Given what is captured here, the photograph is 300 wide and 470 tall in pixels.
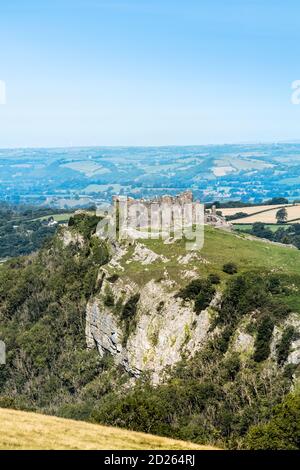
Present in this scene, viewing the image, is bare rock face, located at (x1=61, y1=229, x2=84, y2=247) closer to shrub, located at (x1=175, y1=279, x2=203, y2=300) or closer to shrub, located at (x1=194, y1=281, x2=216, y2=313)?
shrub, located at (x1=175, y1=279, x2=203, y2=300)

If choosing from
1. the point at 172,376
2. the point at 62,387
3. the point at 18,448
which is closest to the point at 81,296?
the point at 62,387

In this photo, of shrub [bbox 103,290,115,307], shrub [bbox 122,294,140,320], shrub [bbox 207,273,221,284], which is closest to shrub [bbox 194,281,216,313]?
shrub [bbox 207,273,221,284]

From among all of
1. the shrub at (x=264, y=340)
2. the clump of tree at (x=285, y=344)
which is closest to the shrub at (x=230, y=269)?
the shrub at (x=264, y=340)

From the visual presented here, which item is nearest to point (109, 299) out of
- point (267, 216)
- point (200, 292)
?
point (200, 292)

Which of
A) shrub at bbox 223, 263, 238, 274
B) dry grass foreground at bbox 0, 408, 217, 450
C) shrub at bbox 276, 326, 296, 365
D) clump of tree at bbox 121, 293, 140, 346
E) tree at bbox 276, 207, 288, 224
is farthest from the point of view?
tree at bbox 276, 207, 288, 224

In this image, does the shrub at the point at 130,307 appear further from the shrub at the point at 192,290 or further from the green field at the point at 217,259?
the shrub at the point at 192,290

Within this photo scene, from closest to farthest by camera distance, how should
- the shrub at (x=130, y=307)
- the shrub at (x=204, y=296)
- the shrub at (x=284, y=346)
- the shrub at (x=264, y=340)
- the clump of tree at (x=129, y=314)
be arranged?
the shrub at (x=284, y=346) < the shrub at (x=264, y=340) < the shrub at (x=204, y=296) < the clump of tree at (x=129, y=314) < the shrub at (x=130, y=307)
